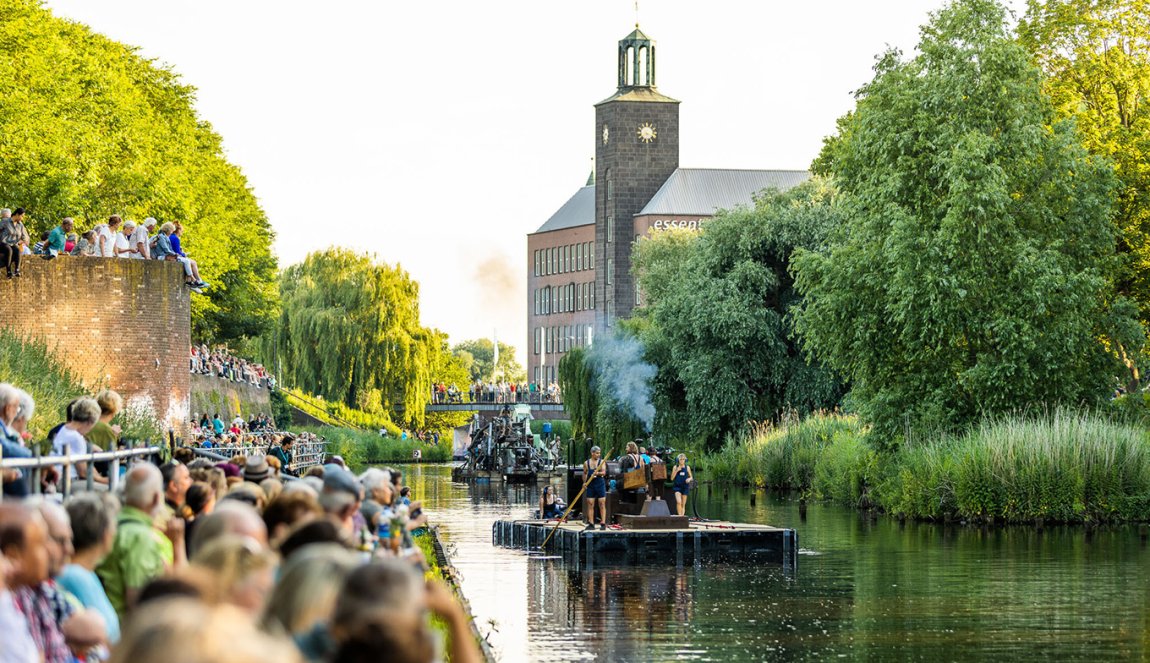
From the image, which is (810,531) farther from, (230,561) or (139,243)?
(230,561)

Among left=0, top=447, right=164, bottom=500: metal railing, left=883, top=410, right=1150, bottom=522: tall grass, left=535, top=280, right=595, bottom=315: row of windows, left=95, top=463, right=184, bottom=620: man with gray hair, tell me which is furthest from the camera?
left=535, top=280, right=595, bottom=315: row of windows

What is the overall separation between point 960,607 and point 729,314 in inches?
1388

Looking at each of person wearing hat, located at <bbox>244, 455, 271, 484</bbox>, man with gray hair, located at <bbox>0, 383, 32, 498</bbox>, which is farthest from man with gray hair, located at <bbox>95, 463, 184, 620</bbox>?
person wearing hat, located at <bbox>244, 455, 271, 484</bbox>

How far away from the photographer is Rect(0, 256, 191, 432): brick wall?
3419 centimetres

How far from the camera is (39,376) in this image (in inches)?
1160

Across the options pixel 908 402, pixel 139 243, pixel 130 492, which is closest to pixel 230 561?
pixel 130 492

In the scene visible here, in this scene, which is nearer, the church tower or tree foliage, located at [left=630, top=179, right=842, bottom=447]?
tree foliage, located at [left=630, top=179, right=842, bottom=447]

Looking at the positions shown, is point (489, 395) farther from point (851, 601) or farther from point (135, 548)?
point (135, 548)

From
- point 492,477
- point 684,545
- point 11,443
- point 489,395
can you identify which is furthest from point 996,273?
point 489,395

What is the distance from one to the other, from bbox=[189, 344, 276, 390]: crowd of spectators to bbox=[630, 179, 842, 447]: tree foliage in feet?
43.8

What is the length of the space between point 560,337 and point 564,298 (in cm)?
311

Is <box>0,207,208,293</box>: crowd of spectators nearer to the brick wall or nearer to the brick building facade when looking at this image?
the brick wall

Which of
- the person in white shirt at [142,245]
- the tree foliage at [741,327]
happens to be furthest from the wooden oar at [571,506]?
the tree foliage at [741,327]

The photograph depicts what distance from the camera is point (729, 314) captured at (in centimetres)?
5781
